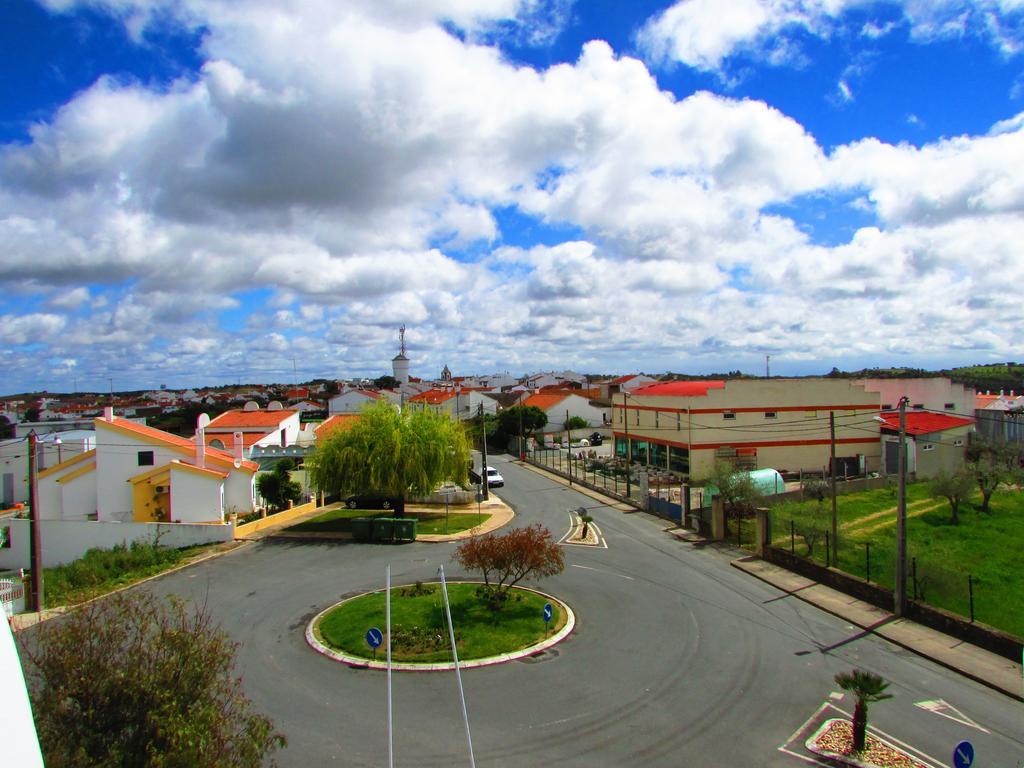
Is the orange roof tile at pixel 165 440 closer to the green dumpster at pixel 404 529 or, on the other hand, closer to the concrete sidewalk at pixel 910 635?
the green dumpster at pixel 404 529

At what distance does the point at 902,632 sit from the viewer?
1647 centimetres

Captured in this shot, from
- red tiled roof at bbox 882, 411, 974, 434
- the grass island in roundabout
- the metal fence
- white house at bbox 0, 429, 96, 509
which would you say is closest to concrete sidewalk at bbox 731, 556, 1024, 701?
the metal fence

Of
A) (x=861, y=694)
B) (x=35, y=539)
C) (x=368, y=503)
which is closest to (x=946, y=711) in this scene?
(x=861, y=694)

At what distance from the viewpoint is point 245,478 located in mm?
33062

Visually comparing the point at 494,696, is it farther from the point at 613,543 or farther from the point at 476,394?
the point at 476,394

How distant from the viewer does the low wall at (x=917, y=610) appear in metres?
14.8

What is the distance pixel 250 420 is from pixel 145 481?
17.4 metres

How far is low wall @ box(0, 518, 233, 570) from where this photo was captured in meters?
28.1

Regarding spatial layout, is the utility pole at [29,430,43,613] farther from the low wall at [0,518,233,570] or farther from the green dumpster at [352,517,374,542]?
the green dumpster at [352,517,374,542]

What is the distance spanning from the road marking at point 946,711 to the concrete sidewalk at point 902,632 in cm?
166

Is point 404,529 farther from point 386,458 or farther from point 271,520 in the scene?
point 271,520

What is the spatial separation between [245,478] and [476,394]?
66082mm

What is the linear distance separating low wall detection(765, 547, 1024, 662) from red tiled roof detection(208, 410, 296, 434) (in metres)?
37.3

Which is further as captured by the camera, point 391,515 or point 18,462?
→ point 18,462
